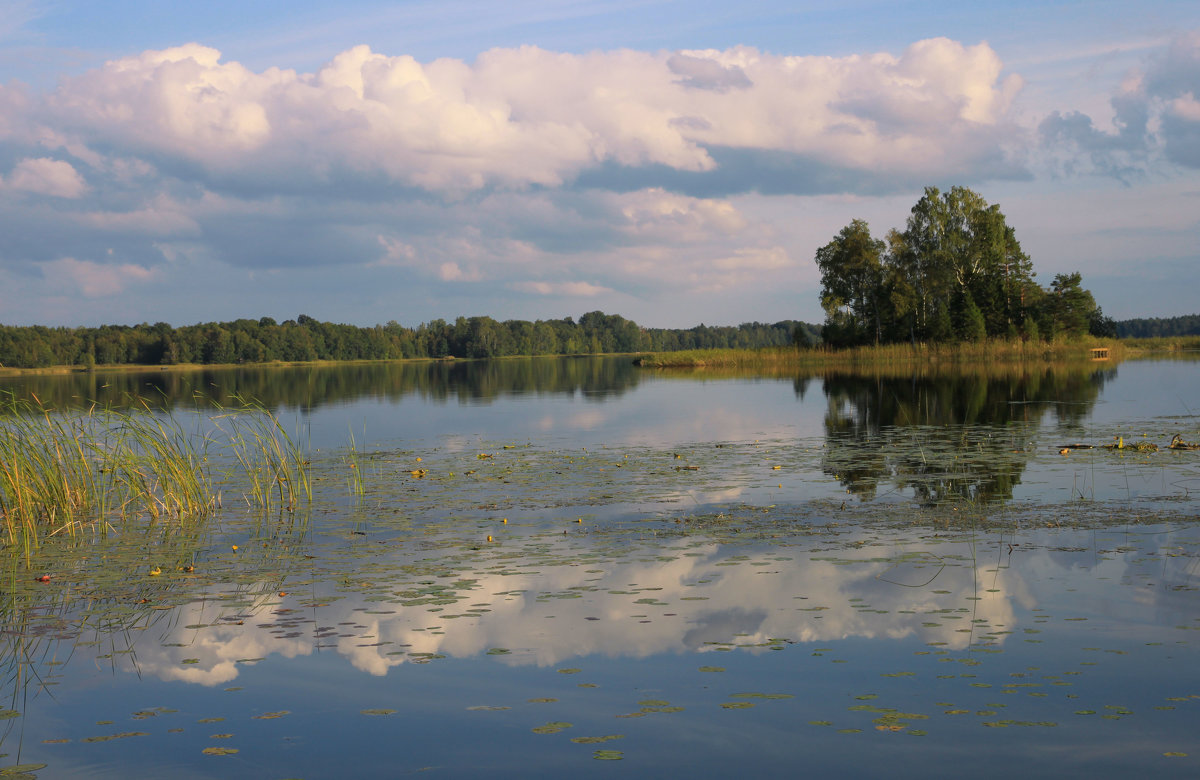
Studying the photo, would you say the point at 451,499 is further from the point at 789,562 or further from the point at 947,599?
the point at 947,599

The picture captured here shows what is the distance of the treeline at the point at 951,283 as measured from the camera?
248 ft

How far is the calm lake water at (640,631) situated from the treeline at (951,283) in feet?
205

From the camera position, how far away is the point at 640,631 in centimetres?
809

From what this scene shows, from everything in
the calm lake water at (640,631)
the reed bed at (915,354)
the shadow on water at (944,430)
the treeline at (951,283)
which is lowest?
the calm lake water at (640,631)

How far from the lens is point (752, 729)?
603 centimetres

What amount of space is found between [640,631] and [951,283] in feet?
249

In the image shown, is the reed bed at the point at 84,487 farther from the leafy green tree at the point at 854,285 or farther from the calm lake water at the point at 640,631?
the leafy green tree at the point at 854,285

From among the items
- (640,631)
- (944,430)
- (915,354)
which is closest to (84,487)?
(640,631)

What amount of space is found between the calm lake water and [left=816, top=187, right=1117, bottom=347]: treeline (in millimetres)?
62489

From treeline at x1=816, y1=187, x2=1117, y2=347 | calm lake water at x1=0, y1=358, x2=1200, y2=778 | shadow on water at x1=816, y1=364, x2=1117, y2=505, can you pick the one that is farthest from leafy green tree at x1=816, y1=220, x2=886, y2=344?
calm lake water at x1=0, y1=358, x2=1200, y2=778

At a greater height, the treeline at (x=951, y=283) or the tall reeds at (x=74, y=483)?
the treeline at (x=951, y=283)

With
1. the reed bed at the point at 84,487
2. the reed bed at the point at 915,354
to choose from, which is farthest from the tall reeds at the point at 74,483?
the reed bed at the point at 915,354

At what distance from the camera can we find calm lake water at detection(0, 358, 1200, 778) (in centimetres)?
582

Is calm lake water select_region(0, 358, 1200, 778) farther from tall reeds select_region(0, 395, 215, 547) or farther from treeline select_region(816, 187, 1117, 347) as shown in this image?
treeline select_region(816, 187, 1117, 347)
